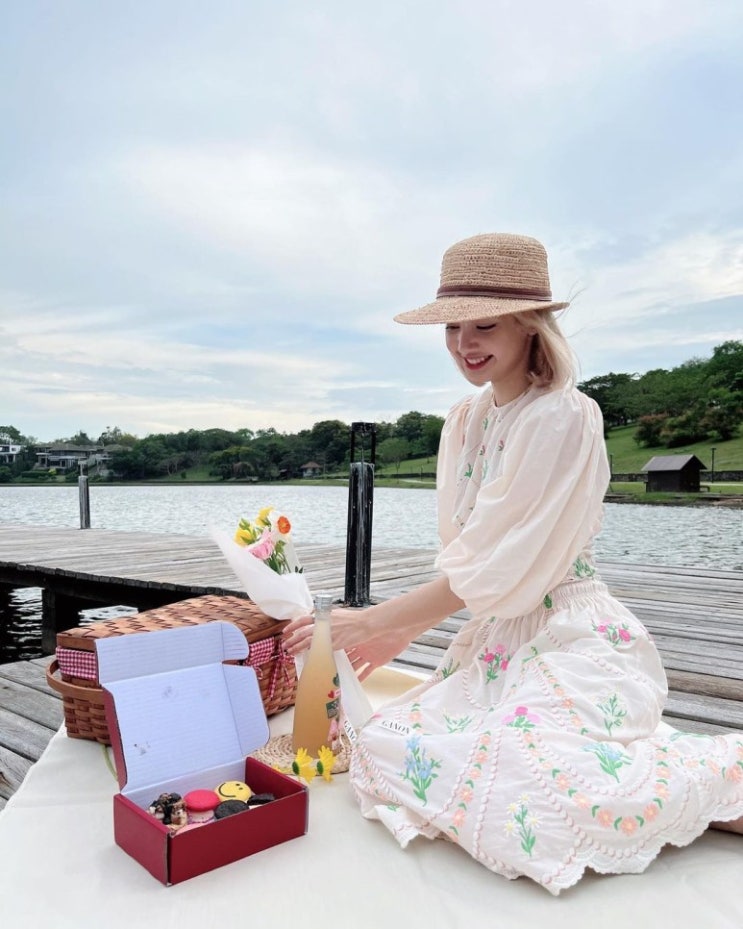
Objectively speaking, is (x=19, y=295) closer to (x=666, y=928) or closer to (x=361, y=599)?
(x=361, y=599)

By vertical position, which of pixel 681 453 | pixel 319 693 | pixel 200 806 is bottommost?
pixel 200 806

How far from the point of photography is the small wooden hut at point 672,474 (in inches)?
1029

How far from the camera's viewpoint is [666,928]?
124 cm

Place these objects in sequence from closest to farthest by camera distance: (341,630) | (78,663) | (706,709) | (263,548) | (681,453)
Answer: (341,630)
(263,548)
(78,663)
(706,709)
(681,453)

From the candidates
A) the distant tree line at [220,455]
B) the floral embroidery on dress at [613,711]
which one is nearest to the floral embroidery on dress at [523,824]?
the floral embroidery on dress at [613,711]

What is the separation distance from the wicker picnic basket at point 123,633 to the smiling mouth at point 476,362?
1.00 meters

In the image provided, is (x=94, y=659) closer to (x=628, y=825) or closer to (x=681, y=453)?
(x=628, y=825)

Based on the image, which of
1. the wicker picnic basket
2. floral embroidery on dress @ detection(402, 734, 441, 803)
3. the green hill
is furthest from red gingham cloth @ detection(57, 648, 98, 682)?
the green hill

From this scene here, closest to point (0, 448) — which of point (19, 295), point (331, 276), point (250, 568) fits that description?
point (19, 295)

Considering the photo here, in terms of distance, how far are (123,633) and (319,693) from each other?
0.55 metres

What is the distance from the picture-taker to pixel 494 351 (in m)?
1.79

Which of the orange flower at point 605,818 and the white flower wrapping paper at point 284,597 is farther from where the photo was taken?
the white flower wrapping paper at point 284,597

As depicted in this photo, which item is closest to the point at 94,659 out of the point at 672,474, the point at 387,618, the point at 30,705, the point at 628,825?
the point at 387,618

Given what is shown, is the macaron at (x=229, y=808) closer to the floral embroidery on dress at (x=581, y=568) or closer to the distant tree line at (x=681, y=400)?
the floral embroidery on dress at (x=581, y=568)
